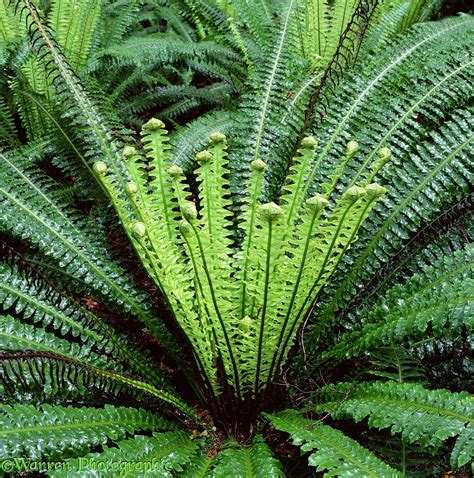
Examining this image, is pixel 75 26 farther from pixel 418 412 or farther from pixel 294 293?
pixel 418 412

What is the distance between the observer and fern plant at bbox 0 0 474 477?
3.95 feet

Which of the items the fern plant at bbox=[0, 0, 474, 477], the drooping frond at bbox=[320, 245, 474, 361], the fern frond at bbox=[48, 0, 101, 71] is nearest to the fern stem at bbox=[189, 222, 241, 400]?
the fern plant at bbox=[0, 0, 474, 477]

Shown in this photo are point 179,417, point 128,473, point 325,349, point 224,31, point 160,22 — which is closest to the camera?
point 128,473

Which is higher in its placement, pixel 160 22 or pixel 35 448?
pixel 160 22

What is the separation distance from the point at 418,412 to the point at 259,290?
1.56 ft

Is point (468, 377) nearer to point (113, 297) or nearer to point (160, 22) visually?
point (113, 297)

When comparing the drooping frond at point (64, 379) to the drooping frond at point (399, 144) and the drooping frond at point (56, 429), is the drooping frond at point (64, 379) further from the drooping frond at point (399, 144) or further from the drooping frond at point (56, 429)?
the drooping frond at point (399, 144)

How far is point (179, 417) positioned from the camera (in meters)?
1.62

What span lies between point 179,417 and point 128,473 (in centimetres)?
51

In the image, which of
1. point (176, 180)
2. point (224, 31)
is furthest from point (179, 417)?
point (224, 31)

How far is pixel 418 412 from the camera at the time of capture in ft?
3.84

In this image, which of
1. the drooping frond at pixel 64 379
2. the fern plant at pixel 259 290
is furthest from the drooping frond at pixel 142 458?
the drooping frond at pixel 64 379

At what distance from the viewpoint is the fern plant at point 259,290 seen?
120 cm

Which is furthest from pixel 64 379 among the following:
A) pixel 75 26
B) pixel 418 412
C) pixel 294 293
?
pixel 75 26
